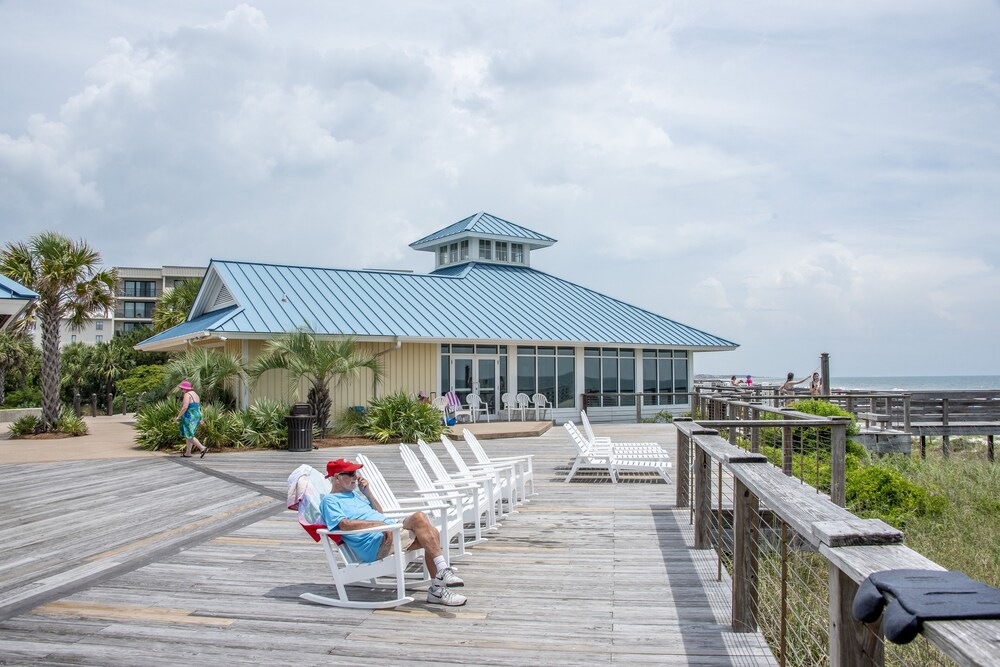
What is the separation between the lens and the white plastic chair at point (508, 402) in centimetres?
2611

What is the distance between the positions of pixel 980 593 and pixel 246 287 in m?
23.4

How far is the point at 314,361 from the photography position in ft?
64.1

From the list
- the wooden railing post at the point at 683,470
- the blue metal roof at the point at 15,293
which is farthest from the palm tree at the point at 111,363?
the wooden railing post at the point at 683,470

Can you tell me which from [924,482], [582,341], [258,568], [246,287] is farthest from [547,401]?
[258,568]

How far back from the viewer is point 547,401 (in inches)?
1071

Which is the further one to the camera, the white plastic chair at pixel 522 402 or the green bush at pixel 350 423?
the white plastic chair at pixel 522 402

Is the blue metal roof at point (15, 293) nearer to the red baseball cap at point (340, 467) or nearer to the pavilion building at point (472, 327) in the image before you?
the red baseball cap at point (340, 467)

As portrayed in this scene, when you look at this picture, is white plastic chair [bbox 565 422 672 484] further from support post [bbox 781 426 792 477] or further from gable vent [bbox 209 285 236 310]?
gable vent [bbox 209 285 236 310]

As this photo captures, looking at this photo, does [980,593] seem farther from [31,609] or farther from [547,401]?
[547,401]

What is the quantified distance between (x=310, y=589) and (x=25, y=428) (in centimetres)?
2015

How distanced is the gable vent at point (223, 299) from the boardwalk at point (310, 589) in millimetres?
13179

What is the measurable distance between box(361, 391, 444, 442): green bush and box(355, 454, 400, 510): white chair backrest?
479 inches

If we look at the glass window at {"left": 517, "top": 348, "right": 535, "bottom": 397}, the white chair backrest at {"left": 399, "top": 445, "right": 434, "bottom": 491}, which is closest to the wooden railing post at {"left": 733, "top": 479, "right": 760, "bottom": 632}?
the white chair backrest at {"left": 399, "top": 445, "right": 434, "bottom": 491}

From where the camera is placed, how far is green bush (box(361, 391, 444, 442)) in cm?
2002
